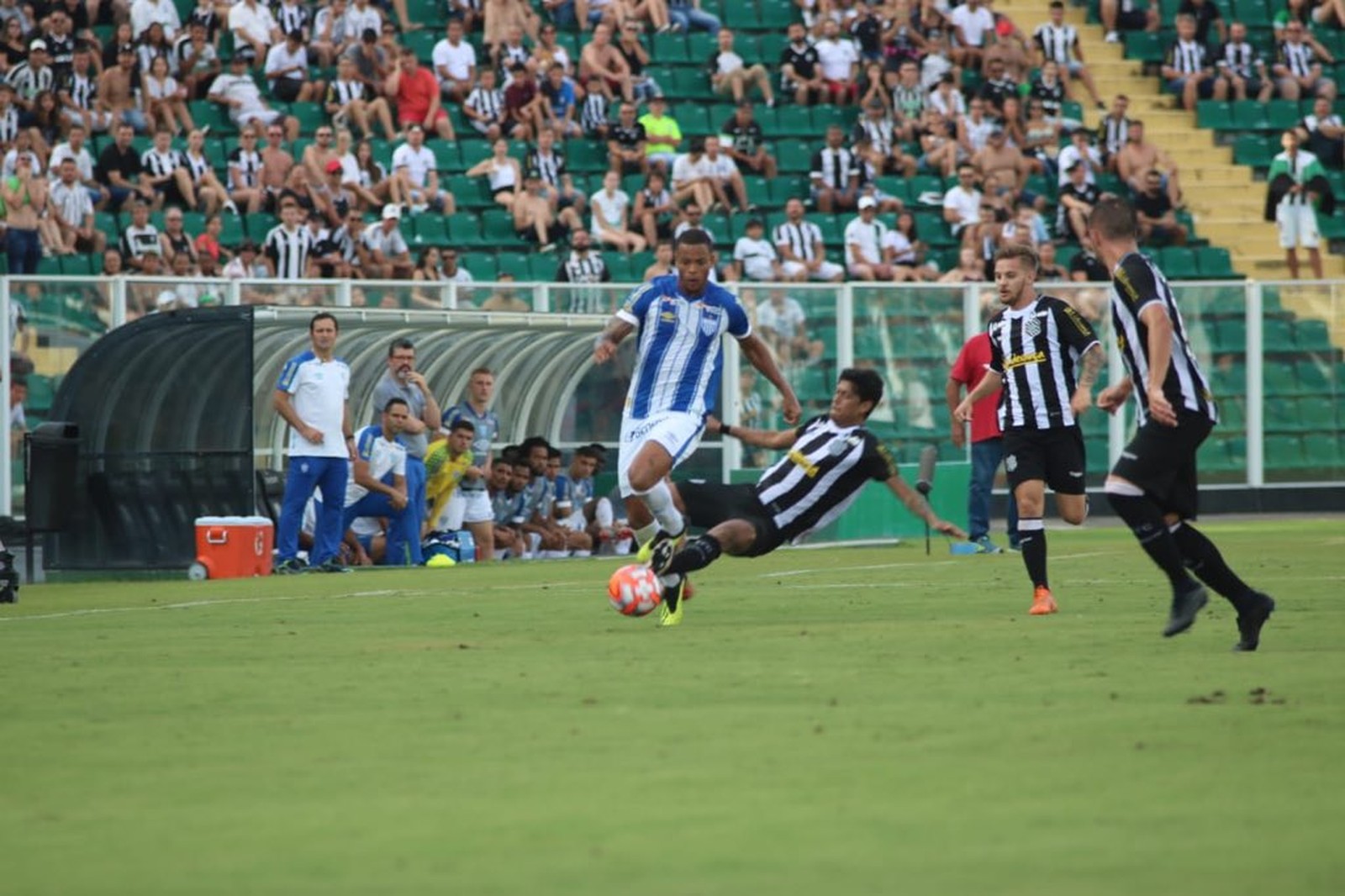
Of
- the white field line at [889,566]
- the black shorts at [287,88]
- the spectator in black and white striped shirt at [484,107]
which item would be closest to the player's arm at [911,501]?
the white field line at [889,566]

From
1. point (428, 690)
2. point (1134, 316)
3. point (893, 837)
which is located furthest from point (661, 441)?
point (893, 837)

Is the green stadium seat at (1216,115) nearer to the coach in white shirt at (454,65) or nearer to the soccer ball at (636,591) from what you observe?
the coach in white shirt at (454,65)

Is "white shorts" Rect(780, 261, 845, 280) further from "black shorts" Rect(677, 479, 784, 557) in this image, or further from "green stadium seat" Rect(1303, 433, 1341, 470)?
"black shorts" Rect(677, 479, 784, 557)

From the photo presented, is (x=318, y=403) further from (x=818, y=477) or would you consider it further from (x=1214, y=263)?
(x=1214, y=263)

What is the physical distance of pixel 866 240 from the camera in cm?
2972

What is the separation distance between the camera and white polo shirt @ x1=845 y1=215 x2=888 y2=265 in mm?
29625

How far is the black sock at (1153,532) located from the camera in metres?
10.6

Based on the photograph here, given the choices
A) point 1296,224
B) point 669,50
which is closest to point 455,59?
point 669,50

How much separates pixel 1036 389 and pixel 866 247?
16365mm

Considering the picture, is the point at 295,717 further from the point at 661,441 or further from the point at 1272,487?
the point at 1272,487

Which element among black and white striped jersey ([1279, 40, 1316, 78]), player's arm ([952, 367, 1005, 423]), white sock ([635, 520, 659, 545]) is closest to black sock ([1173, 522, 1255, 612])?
player's arm ([952, 367, 1005, 423])

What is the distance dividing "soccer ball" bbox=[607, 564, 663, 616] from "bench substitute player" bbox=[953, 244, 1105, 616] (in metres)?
2.27

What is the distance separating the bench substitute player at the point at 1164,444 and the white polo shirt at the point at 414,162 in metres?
18.5

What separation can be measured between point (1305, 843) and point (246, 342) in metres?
16.3
